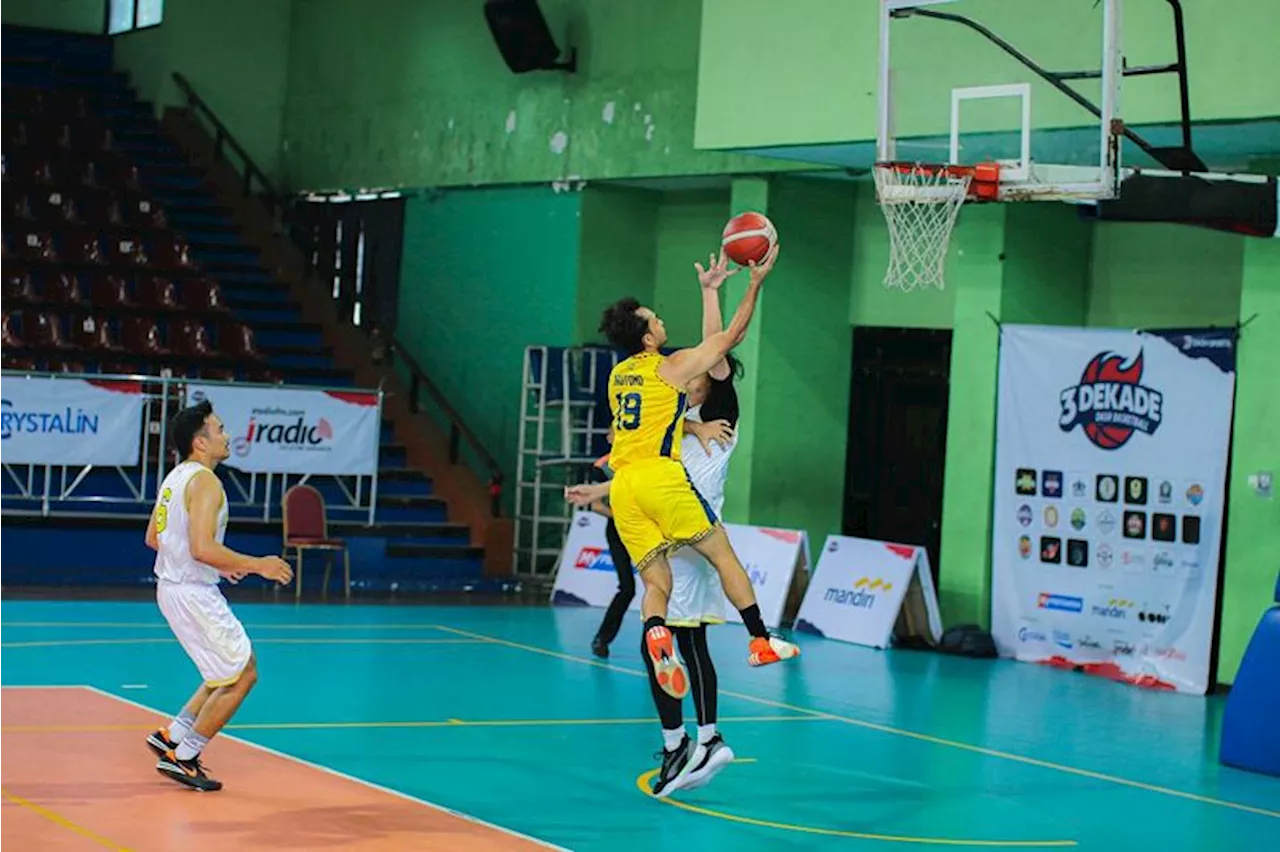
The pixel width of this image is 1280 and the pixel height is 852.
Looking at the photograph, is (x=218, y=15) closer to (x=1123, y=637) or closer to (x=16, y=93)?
(x=16, y=93)

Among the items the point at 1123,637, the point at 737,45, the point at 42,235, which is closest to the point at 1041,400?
the point at 1123,637

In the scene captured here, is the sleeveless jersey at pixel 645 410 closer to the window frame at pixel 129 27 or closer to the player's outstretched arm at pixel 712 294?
the player's outstretched arm at pixel 712 294

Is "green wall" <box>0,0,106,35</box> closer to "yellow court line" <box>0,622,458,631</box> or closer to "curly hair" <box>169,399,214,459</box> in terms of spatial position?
"yellow court line" <box>0,622,458,631</box>

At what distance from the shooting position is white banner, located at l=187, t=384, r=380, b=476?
20188 millimetres

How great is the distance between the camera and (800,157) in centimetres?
1853

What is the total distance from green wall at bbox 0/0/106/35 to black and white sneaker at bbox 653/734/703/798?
23181 millimetres

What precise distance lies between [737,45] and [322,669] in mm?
7322

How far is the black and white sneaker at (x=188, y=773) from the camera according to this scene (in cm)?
950

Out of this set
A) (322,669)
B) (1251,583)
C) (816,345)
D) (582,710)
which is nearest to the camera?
(582,710)

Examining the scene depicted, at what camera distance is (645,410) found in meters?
10.1

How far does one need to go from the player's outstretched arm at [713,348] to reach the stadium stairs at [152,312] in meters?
11.0

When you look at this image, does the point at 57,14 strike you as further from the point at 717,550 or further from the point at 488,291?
the point at 717,550

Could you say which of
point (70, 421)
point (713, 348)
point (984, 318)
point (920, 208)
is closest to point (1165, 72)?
point (920, 208)

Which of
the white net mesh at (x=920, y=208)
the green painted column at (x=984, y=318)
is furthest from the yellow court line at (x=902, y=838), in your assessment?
the green painted column at (x=984, y=318)
